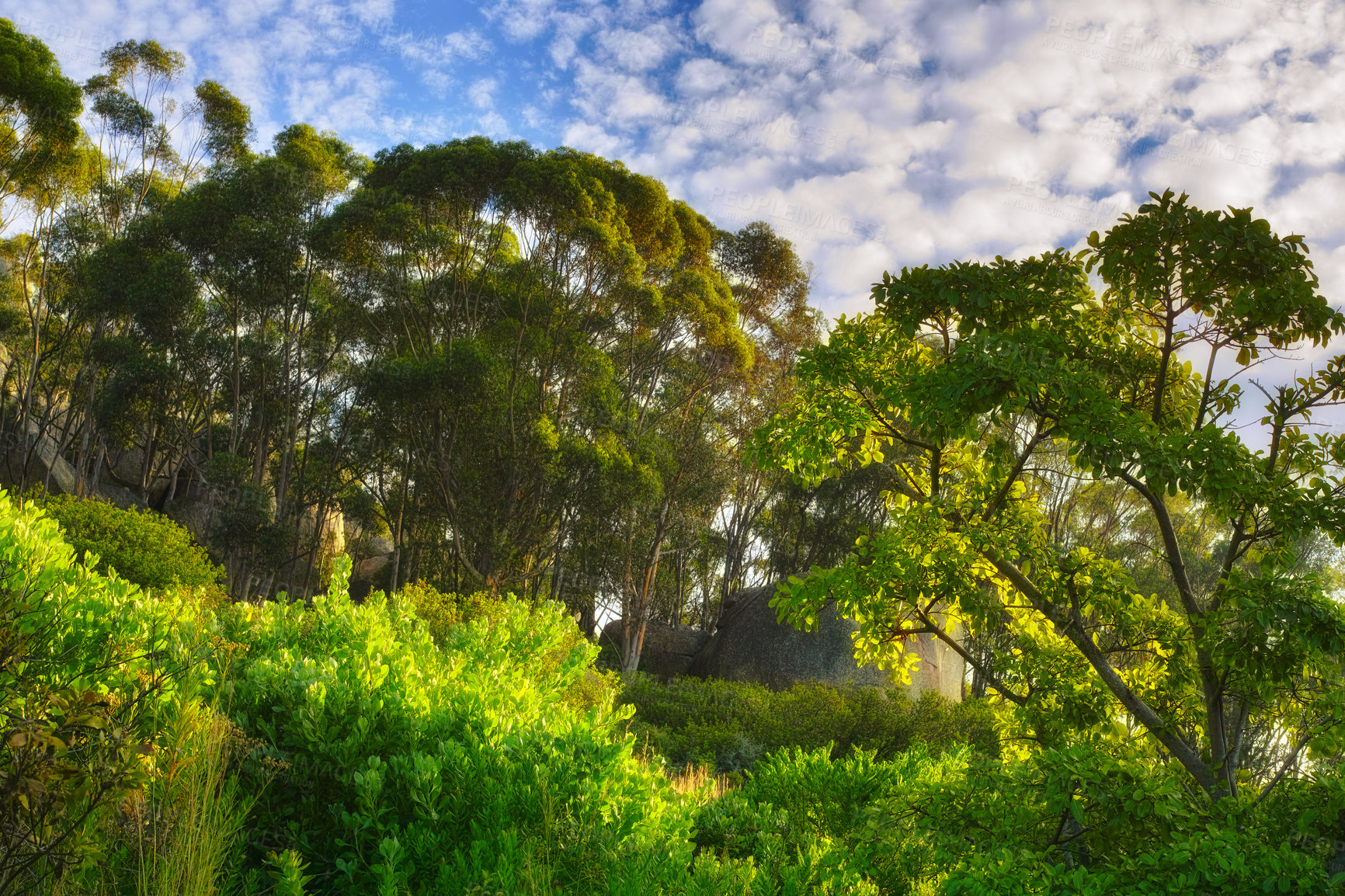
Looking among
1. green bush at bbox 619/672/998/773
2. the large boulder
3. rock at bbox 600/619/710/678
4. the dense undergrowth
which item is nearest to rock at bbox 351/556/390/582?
rock at bbox 600/619/710/678

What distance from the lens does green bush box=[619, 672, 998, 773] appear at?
33.9 feet

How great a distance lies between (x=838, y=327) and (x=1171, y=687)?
2.58m

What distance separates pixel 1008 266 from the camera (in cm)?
406

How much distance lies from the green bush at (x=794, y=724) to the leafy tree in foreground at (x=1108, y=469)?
5688mm

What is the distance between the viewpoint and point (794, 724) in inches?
444

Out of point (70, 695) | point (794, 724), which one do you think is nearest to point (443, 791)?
point (70, 695)

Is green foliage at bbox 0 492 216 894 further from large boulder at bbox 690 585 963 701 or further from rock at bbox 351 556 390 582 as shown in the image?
rock at bbox 351 556 390 582

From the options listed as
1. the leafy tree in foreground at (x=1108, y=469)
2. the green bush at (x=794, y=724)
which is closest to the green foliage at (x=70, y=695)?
the leafy tree in foreground at (x=1108, y=469)

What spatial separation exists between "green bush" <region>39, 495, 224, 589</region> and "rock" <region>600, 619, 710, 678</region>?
12.1 m

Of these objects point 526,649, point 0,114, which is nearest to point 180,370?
point 0,114

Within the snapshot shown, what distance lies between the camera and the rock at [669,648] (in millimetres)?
20484

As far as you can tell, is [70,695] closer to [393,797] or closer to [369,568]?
[393,797]

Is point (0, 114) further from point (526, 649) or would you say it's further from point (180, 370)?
point (526, 649)

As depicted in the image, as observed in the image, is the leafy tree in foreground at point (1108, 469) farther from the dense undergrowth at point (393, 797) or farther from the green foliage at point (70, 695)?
the green foliage at point (70, 695)
